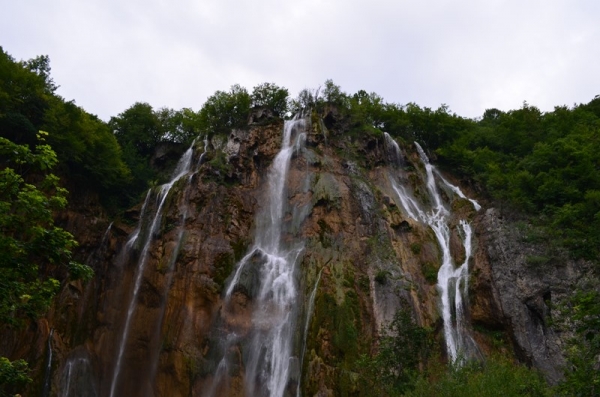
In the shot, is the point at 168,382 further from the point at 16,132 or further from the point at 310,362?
the point at 16,132

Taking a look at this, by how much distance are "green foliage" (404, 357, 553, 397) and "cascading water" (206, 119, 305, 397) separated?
758cm

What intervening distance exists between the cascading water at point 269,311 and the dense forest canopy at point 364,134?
379 inches

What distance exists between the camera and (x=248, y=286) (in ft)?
80.2

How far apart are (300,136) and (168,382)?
19.4 meters

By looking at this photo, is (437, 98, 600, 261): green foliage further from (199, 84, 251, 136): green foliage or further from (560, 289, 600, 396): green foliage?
(199, 84, 251, 136): green foliage

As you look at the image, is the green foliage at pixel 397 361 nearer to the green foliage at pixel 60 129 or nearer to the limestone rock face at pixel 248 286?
the limestone rock face at pixel 248 286

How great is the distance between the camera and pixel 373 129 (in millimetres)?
36500

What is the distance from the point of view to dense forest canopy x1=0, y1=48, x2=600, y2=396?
2644 centimetres

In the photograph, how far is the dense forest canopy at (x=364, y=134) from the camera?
26.4 metres

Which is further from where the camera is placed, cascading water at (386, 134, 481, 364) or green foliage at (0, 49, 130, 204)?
green foliage at (0, 49, 130, 204)

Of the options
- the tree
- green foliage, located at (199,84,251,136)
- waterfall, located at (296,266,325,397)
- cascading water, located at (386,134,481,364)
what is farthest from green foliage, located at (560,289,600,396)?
green foliage, located at (199,84,251,136)

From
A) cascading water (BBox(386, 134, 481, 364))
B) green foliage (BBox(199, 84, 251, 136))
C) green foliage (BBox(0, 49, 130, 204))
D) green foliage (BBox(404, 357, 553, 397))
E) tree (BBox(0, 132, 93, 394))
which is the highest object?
green foliage (BBox(199, 84, 251, 136))

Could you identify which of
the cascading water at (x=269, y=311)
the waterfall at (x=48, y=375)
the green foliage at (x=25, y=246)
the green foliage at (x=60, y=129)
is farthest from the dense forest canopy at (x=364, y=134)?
the green foliage at (x=25, y=246)

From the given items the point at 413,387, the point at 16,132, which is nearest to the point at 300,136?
the point at 16,132
